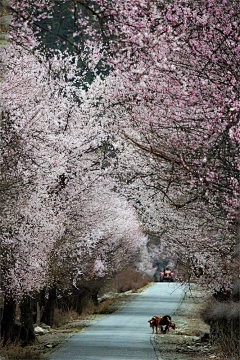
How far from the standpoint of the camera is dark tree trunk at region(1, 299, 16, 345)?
24.0 metres

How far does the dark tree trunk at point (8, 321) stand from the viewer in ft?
78.7

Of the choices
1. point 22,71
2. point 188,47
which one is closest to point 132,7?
point 188,47

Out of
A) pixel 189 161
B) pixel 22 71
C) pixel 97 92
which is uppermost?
pixel 97 92

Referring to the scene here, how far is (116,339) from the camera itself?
1079 inches

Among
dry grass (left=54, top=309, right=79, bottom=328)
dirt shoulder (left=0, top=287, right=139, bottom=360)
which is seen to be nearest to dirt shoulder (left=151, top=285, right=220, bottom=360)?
Answer: dirt shoulder (left=0, top=287, right=139, bottom=360)

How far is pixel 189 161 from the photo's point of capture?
13.8m

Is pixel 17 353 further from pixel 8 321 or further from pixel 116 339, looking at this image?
pixel 116 339

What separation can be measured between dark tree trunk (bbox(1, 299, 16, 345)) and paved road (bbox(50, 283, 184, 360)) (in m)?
1.58

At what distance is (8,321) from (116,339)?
181 inches

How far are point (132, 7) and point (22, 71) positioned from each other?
341 inches

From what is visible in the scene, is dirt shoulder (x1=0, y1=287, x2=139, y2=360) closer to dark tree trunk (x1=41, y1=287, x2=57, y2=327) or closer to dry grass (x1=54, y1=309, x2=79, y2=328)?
dry grass (x1=54, y1=309, x2=79, y2=328)

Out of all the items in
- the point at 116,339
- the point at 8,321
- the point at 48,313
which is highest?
the point at 48,313

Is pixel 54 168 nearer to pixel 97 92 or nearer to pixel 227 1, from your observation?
pixel 97 92

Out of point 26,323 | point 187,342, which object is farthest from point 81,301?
point 26,323
